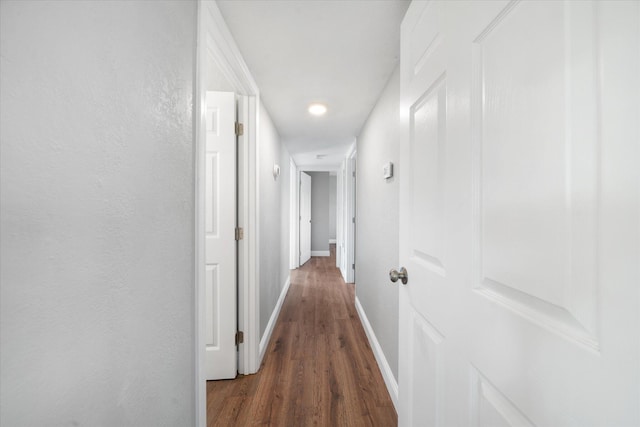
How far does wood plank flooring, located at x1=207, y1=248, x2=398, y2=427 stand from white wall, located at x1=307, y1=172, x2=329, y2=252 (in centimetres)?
442

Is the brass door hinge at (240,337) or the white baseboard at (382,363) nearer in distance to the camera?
the white baseboard at (382,363)

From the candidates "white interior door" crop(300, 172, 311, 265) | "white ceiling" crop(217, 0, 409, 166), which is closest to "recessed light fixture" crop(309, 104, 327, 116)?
A: "white ceiling" crop(217, 0, 409, 166)

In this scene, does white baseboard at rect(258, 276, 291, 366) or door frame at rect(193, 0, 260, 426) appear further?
white baseboard at rect(258, 276, 291, 366)

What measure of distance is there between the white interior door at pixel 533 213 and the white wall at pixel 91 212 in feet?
2.78

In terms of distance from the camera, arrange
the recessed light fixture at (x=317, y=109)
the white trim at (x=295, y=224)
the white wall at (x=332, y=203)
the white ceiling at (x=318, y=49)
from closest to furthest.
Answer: the white ceiling at (x=318, y=49) < the recessed light fixture at (x=317, y=109) < the white trim at (x=295, y=224) < the white wall at (x=332, y=203)

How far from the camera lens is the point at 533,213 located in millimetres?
473

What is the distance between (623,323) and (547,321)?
4.7 inches

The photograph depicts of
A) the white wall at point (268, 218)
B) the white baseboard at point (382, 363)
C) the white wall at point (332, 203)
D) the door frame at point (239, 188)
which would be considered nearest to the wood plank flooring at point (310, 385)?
the white baseboard at point (382, 363)

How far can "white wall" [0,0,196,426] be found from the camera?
1.44 ft

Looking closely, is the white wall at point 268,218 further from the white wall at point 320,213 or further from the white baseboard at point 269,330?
the white wall at point 320,213

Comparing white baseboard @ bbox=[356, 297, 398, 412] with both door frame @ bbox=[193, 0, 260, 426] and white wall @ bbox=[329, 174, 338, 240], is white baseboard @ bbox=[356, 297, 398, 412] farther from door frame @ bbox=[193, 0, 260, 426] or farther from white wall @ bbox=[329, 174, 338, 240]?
white wall @ bbox=[329, 174, 338, 240]

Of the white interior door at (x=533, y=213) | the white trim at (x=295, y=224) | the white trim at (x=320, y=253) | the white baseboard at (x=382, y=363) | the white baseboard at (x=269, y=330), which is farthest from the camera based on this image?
the white trim at (x=320, y=253)

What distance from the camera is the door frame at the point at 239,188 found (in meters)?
1.06

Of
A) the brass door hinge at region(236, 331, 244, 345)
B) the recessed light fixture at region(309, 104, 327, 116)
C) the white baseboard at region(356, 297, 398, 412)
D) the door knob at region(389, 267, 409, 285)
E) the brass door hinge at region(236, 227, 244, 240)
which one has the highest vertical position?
the recessed light fixture at region(309, 104, 327, 116)
